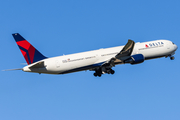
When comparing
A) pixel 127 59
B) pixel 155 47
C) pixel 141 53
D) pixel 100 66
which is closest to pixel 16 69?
pixel 100 66

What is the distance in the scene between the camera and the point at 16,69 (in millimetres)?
42969

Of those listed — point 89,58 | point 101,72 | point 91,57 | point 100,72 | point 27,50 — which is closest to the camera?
point 27,50

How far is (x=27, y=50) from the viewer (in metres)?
45.0

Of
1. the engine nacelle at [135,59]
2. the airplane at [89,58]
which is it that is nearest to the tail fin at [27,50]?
the airplane at [89,58]

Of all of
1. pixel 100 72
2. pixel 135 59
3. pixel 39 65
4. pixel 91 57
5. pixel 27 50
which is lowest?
pixel 39 65

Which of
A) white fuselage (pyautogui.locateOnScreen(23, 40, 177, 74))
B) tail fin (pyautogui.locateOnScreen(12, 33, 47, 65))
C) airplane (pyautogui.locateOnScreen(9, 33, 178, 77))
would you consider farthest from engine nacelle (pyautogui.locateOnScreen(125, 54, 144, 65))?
tail fin (pyautogui.locateOnScreen(12, 33, 47, 65))

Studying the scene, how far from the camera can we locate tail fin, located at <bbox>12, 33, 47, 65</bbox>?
44.9m

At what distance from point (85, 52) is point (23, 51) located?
947 cm

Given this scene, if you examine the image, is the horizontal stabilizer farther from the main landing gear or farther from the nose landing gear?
the nose landing gear

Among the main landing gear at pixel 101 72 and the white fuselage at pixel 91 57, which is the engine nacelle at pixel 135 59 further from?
the main landing gear at pixel 101 72

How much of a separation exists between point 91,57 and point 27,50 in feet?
32.2

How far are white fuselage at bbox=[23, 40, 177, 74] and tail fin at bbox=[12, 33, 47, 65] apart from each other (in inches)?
55.3

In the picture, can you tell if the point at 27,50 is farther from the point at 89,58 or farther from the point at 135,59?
the point at 135,59

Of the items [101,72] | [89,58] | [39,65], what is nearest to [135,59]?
[101,72]
